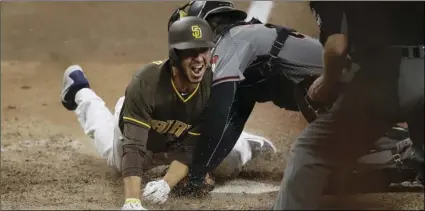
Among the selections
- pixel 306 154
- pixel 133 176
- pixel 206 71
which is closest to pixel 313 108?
pixel 306 154

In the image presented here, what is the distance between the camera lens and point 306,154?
1254 millimetres

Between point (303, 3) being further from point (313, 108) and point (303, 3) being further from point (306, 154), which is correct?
point (306, 154)

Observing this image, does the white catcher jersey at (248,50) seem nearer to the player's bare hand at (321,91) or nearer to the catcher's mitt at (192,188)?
the player's bare hand at (321,91)

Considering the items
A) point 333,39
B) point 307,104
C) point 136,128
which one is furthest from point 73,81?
point 333,39

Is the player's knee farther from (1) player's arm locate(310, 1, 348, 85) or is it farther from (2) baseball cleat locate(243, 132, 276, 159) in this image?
(1) player's arm locate(310, 1, 348, 85)

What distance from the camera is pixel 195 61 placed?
4.44ft

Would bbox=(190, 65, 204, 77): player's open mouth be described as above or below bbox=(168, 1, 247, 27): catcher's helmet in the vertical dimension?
below

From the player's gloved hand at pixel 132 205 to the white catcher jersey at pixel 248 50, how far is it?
284 mm

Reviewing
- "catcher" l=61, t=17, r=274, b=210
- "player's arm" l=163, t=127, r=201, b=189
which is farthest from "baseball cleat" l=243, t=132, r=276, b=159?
"player's arm" l=163, t=127, r=201, b=189

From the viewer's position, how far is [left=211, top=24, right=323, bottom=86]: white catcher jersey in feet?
4.80

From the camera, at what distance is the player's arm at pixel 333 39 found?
122 centimetres

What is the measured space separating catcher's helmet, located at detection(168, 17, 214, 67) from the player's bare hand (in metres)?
0.20

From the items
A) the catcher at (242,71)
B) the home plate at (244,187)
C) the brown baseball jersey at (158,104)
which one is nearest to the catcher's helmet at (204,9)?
the catcher at (242,71)

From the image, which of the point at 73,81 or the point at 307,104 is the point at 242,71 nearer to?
the point at 307,104
